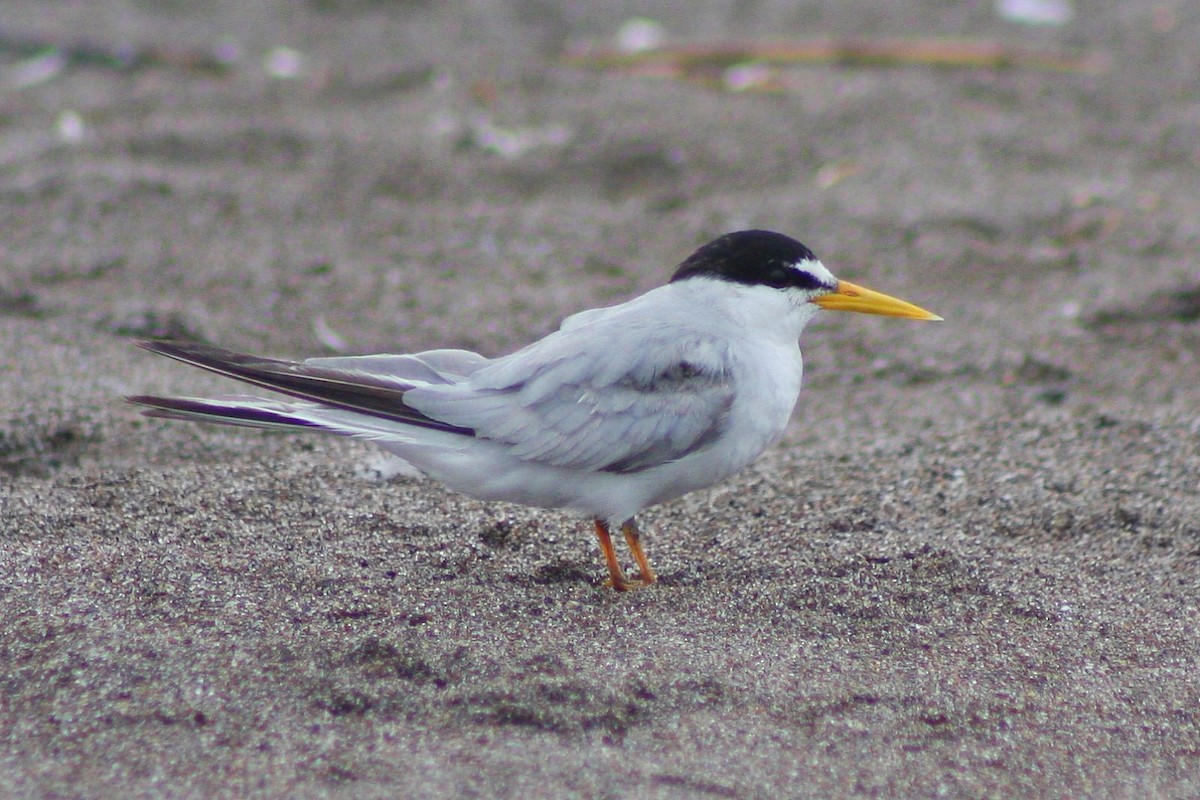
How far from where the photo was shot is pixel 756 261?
3453 mm

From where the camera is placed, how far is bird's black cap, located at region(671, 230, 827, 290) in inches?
136

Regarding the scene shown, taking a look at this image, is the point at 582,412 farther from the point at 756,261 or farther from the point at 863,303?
the point at 863,303

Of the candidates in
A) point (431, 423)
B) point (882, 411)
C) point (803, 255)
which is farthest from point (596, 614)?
point (882, 411)

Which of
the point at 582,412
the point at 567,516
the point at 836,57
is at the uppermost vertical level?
the point at 836,57

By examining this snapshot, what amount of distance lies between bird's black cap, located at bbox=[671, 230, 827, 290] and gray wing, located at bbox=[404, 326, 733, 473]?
31 centimetres

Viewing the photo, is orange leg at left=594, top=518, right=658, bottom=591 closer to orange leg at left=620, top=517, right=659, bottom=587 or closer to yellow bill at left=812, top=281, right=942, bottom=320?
orange leg at left=620, top=517, right=659, bottom=587

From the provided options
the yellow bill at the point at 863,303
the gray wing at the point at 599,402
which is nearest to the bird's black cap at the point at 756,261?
the yellow bill at the point at 863,303

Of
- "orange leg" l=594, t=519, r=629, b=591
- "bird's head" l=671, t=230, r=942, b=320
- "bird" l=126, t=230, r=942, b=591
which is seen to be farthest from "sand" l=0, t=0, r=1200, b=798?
"bird's head" l=671, t=230, r=942, b=320

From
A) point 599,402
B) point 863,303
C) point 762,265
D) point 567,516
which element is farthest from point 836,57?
point 599,402

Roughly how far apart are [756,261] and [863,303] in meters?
0.36

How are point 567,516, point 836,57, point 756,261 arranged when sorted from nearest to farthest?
point 756,261 < point 567,516 < point 836,57

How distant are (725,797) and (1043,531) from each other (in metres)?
1.51

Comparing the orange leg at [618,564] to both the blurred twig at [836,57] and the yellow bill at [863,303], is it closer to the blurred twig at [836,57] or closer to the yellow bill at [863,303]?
the yellow bill at [863,303]

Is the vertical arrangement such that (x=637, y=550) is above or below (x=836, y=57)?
below
